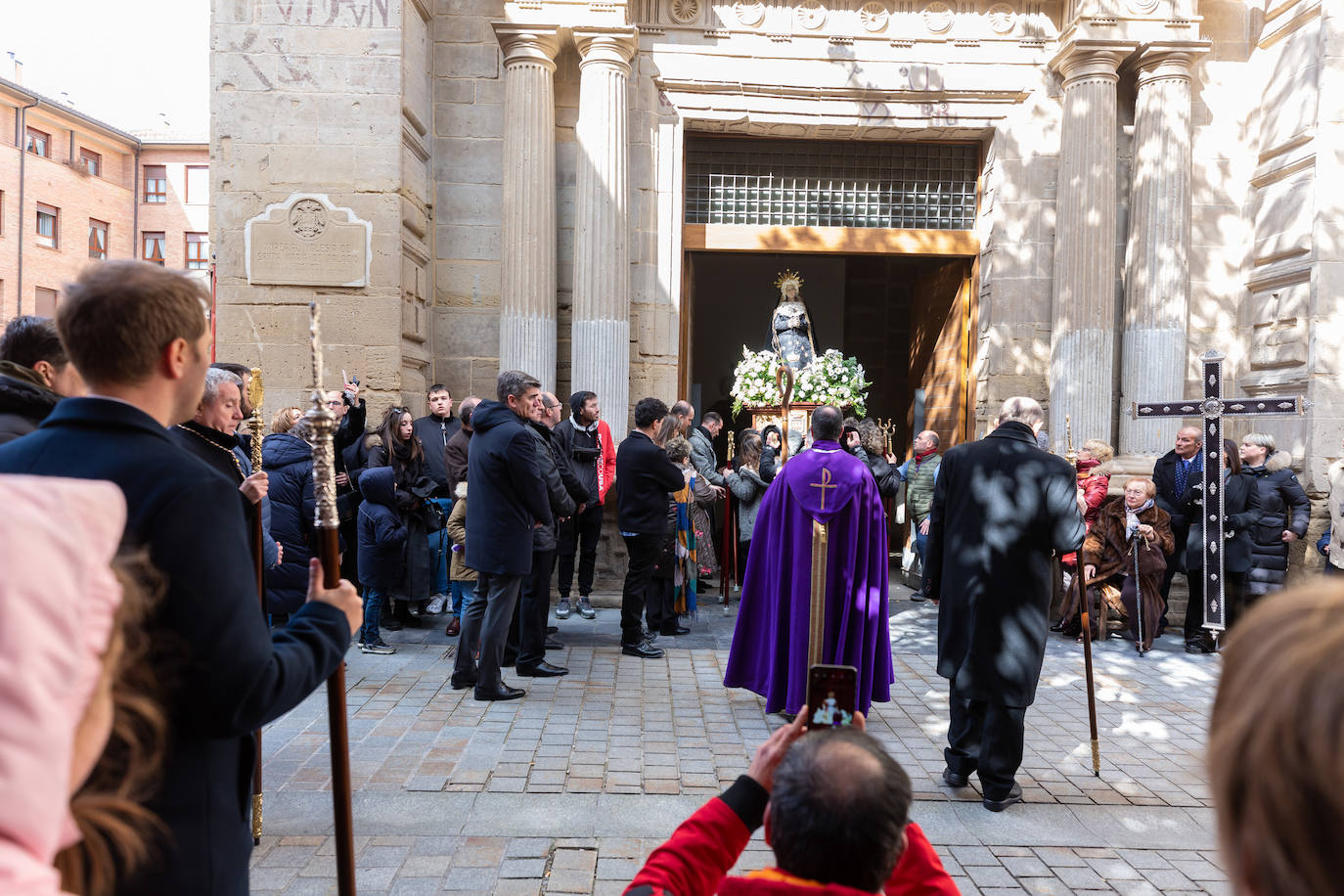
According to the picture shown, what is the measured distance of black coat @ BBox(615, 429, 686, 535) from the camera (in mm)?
6773

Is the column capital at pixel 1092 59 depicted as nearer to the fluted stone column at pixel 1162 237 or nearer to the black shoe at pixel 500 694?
the fluted stone column at pixel 1162 237

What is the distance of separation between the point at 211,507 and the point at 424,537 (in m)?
5.82

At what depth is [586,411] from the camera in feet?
25.2

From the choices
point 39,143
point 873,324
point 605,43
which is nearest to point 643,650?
point 605,43

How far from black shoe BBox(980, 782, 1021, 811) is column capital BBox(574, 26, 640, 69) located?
7.20m

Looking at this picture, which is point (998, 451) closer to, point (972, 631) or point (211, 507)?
point (972, 631)

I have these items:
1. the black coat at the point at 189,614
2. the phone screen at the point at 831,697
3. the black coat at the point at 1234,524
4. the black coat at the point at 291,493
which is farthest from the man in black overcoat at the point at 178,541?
the black coat at the point at 1234,524

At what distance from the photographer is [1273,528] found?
24.1 ft

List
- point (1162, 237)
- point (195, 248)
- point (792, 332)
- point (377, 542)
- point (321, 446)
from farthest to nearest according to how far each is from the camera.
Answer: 1. point (195, 248)
2. point (792, 332)
3. point (1162, 237)
4. point (377, 542)
5. point (321, 446)

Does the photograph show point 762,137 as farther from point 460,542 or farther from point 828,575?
point 828,575

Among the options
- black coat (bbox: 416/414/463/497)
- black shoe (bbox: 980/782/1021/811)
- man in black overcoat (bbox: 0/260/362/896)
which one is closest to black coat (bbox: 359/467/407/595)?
black coat (bbox: 416/414/463/497)

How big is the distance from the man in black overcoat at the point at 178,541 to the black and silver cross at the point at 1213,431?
6148mm

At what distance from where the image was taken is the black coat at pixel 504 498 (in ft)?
18.5

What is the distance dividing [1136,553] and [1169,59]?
15.9 ft
